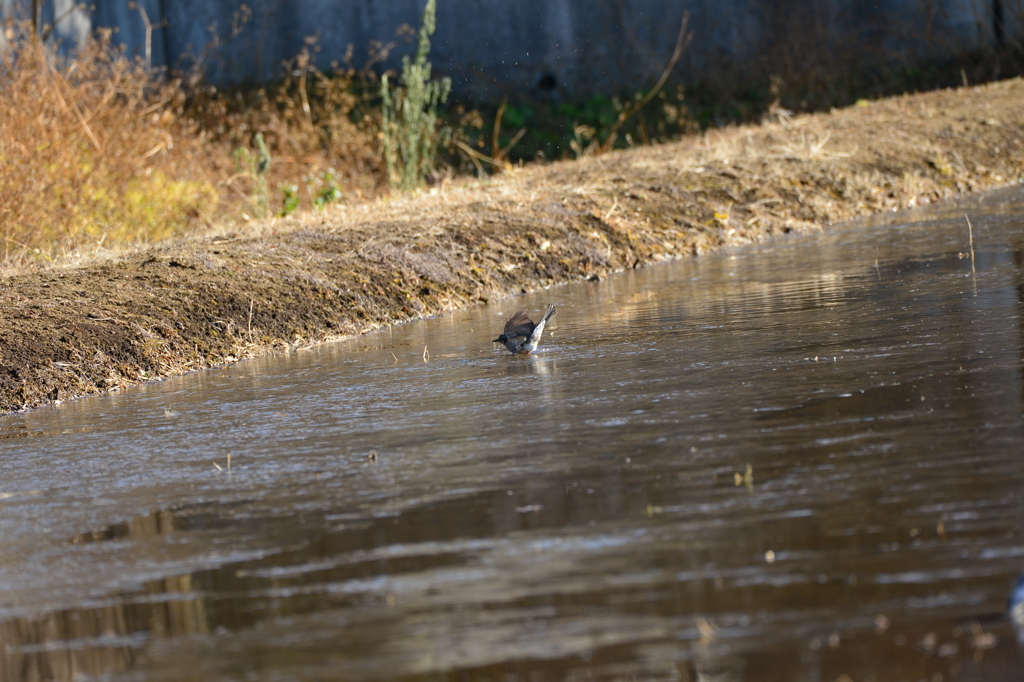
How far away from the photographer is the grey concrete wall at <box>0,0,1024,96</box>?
25656mm

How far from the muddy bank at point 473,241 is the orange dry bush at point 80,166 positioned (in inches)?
69.6

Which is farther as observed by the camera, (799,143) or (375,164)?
(375,164)

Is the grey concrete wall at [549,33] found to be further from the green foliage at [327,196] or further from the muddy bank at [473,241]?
the green foliage at [327,196]

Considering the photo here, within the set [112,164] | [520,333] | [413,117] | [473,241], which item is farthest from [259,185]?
[520,333]

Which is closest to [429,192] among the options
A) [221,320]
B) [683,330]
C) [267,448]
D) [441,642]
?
[221,320]

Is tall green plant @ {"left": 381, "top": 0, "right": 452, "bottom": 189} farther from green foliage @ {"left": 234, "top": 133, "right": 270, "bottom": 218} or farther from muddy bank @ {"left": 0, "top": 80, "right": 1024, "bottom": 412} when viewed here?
green foliage @ {"left": 234, "top": 133, "right": 270, "bottom": 218}

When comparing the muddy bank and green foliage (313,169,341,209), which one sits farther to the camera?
green foliage (313,169,341,209)

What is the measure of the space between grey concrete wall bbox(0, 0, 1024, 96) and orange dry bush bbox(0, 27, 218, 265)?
28.6 feet

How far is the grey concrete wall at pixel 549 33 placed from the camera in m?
25.7

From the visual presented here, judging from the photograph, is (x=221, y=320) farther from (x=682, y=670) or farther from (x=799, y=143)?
(x=799, y=143)

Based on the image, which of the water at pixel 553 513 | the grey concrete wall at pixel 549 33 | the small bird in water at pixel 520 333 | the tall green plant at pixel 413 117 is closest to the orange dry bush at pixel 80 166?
the tall green plant at pixel 413 117

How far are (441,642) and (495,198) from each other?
11.2m

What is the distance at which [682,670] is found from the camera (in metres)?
3.43

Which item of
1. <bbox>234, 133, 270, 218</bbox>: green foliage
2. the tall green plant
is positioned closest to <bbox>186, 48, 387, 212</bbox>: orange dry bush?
the tall green plant
